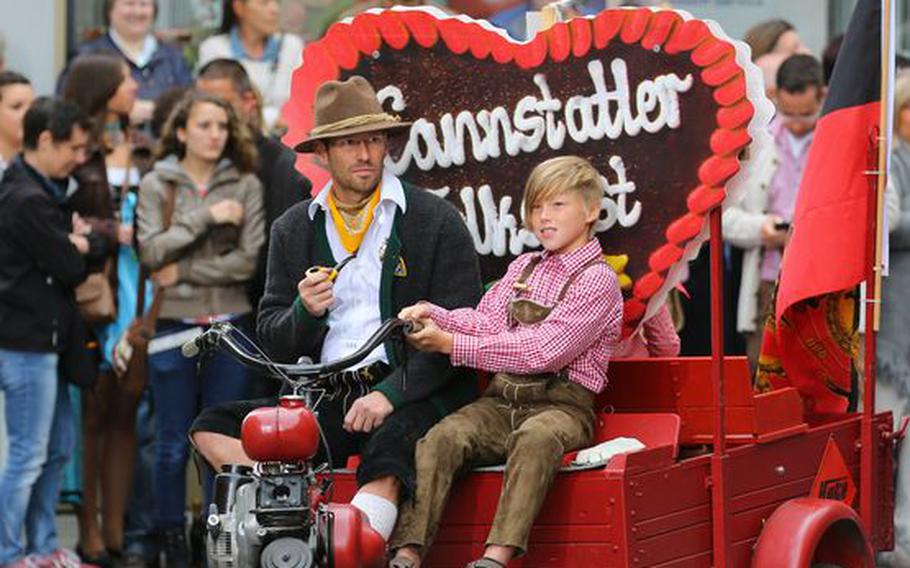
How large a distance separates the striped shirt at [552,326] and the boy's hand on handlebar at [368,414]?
0.28 meters

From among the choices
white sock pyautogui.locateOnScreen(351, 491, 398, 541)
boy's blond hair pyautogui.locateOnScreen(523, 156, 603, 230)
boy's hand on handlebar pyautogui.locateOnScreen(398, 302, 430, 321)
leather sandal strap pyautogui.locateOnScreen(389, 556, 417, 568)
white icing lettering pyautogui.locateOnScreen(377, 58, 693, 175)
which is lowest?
leather sandal strap pyautogui.locateOnScreen(389, 556, 417, 568)

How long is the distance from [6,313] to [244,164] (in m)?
1.38

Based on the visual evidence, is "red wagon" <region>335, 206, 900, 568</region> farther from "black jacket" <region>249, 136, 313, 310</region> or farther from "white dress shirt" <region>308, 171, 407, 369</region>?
"black jacket" <region>249, 136, 313, 310</region>

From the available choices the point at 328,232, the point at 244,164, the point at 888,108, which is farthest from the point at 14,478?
the point at 888,108

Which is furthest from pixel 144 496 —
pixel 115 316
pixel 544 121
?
pixel 544 121

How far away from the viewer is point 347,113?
7543 mm

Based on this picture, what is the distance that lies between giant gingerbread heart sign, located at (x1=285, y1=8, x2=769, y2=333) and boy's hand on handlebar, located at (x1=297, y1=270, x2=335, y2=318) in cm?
116

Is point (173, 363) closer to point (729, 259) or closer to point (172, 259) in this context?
point (172, 259)

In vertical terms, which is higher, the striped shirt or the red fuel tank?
the striped shirt

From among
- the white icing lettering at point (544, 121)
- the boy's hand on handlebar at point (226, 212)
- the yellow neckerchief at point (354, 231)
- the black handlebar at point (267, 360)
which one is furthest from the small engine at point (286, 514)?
the boy's hand on handlebar at point (226, 212)

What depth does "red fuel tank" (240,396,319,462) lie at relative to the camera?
6.38 metres

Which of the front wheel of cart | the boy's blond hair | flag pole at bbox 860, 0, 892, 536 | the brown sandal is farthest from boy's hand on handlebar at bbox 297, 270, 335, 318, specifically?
flag pole at bbox 860, 0, 892, 536

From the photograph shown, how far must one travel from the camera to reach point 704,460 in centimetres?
729

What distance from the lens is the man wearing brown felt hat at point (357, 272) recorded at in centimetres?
732
